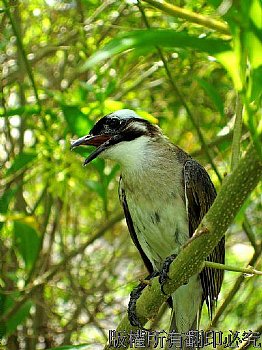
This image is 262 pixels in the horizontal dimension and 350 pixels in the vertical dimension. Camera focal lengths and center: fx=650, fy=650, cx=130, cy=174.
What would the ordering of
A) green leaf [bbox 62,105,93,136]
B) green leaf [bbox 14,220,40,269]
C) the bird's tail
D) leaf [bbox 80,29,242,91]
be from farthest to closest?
the bird's tail → green leaf [bbox 14,220,40,269] → green leaf [bbox 62,105,93,136] → leaf [bbox 80,29,242,91]

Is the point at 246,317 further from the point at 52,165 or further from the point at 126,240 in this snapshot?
the point at 52,165

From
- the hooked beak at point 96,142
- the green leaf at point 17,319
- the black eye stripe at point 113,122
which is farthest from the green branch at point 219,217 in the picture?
the green leaf at point 17,319

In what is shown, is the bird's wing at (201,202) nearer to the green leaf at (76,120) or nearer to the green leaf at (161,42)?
the green leaf at (76,120)

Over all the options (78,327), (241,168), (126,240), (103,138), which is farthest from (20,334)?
(241,168)

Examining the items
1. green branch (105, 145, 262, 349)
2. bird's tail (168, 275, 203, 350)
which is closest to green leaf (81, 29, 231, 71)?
green branch (105, 145, 262, 349)

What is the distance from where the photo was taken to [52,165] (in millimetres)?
2338

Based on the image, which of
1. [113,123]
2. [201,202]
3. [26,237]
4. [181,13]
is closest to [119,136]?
[113,123]

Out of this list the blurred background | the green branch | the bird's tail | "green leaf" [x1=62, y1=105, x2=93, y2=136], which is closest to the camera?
the green branch

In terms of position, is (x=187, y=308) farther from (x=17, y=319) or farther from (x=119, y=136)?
(x=119, y=136)

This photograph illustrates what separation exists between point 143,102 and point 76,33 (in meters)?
0.57

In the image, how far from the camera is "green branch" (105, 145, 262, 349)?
926mm

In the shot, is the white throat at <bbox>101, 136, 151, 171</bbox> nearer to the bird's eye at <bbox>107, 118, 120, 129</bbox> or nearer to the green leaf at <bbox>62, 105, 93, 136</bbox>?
the bird's eye at <bbox>107, 118, 120, 129</bbox>

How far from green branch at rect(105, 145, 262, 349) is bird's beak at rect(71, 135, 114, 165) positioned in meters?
0.77

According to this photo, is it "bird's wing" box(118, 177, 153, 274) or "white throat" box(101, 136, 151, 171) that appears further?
"bird's wing" box(118, 177, 153, 274)
